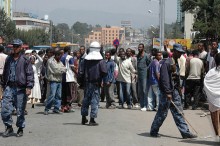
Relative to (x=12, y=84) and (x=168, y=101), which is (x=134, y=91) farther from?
(x=12, y=84)

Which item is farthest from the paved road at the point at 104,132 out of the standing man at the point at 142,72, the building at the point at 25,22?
the building at the point at 25,22

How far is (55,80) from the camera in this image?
15.0 metres

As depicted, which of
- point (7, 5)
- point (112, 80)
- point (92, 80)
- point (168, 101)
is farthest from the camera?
point (7, 5)

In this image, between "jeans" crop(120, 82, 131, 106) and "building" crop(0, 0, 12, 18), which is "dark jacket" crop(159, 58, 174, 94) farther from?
"building" crop(0, 0, 12, 18)

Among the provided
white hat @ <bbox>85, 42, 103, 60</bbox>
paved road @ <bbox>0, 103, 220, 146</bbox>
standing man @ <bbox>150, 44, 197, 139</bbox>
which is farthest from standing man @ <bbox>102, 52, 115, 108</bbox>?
standing man @ <bbox>150, 44, 197, 139</bbox>

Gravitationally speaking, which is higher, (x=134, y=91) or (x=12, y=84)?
(x=12, y=84)

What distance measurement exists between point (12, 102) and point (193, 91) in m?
8.09

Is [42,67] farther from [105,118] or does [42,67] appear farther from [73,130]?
[73,130]

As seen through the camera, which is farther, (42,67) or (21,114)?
(42,67)

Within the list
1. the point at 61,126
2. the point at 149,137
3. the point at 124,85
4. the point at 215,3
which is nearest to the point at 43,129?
the point at 61,126

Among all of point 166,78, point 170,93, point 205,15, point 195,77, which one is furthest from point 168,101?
point 205,15

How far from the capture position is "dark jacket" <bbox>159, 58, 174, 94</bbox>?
10617mm

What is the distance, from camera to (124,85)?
17.7 meters

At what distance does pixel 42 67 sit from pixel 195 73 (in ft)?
17.6
